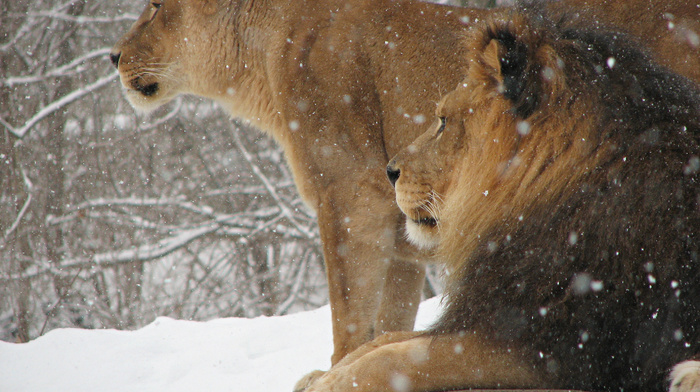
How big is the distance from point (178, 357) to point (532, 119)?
3.43 metres

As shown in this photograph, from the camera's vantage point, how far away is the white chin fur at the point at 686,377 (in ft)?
6.24

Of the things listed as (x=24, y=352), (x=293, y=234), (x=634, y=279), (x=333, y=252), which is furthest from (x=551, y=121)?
(x=293, y=234)

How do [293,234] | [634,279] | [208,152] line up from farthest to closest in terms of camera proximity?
1. [208,152]
2. [293,234]
3. [634,279]

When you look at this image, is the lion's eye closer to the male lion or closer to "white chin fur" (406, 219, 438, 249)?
the male lion

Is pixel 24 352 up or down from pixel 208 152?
down

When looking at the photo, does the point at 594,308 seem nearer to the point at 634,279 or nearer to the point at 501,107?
the point at 634,279

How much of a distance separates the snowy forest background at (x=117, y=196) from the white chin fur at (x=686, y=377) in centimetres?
952

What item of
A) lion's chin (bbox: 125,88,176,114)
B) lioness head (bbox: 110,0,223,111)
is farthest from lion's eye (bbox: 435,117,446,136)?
lion's chin (bbox: 125,88,176,114)

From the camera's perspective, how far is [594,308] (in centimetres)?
215

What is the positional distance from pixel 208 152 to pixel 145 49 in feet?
25.5

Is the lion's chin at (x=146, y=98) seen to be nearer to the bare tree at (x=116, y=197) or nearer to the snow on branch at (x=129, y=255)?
the bare tree at (x=116, y=197)

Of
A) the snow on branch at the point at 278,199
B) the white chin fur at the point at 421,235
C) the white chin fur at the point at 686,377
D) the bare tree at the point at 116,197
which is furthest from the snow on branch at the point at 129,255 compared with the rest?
the white chin fur at the point at 686,377

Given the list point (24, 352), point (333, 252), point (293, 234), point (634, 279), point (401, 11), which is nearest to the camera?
point (634, 279)

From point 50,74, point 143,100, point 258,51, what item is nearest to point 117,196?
point 50,74
